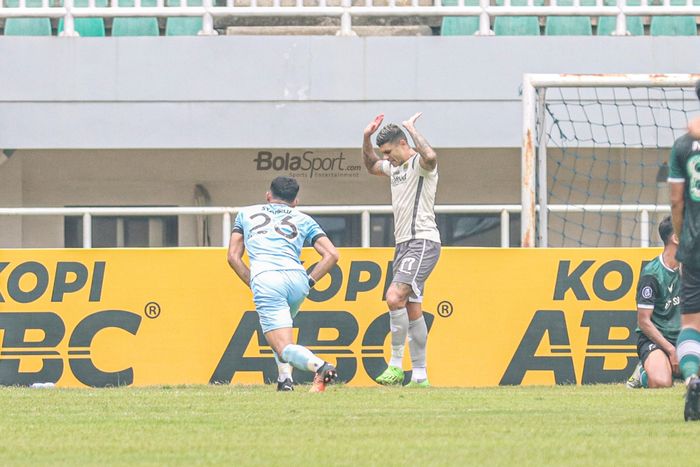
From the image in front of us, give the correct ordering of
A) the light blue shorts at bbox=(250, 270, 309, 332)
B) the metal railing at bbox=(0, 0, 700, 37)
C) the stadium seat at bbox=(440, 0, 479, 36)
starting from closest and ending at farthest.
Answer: the light blue shorts at bbox=(250, 270, 309, 332) < the metal railing at bbox=(0, 0, 700, 37) < the stadium seat at bbox=(440, 0, 479, 36)

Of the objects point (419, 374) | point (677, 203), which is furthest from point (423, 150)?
point (677, 203)

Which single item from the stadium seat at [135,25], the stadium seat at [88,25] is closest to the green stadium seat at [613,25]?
the stadium seat at [135,25]

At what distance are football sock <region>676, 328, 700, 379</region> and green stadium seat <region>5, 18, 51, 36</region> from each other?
1243 centimetres

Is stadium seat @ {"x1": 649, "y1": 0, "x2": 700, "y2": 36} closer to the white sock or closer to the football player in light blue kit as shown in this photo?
the white sock

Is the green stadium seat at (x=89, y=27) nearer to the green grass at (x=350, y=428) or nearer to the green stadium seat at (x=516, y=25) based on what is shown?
the green stadium seat at (x=516, y=25)

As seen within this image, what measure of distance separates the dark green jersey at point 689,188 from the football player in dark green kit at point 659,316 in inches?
149

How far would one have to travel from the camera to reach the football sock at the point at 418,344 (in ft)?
36.9

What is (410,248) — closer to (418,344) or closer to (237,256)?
(418,344)

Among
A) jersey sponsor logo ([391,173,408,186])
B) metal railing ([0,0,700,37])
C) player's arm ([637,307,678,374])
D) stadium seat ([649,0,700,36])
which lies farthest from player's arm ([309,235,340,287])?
stadium seat ([649,0,700,36])

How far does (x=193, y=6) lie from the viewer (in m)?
18.1

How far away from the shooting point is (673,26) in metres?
18.5

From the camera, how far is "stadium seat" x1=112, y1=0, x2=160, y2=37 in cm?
1812

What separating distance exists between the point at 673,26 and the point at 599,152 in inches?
70.3

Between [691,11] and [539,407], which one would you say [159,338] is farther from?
[691,11]
